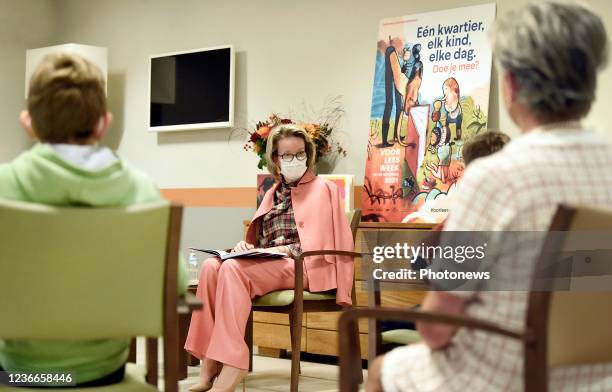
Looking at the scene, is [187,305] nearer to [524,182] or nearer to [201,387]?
[524,182]

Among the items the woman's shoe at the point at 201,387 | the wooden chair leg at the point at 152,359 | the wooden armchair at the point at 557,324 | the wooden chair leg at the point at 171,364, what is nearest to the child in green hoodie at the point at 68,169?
the wooden chair leg at the point at 171,364

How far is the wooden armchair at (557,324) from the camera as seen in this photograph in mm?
1508

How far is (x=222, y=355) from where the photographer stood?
3.74 m

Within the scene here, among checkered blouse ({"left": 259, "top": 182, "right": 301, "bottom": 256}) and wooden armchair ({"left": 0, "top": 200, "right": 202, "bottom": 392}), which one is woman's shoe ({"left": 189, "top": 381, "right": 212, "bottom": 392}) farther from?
wooden armchair ({"left": 0, "top": 200, "right": 202, "bottom": 392})

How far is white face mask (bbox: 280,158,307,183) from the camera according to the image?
14.3 feet

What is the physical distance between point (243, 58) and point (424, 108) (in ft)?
5.90

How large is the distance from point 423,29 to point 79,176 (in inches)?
155

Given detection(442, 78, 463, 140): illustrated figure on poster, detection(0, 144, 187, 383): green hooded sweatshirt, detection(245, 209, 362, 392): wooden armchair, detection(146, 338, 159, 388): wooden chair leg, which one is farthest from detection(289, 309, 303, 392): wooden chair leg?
detection(0, 144, 187, 383): green hooded sweatshirt

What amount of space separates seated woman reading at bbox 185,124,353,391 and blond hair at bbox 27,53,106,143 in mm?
2077

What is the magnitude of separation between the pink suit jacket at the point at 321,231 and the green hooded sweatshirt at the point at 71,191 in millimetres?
2183

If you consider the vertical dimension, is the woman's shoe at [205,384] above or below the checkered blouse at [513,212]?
below

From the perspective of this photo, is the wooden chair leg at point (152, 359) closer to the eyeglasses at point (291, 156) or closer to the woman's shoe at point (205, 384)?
the woman's shoe at point (205, 384)

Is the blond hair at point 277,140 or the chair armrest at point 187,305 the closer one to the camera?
the chair armrest at point 187,305

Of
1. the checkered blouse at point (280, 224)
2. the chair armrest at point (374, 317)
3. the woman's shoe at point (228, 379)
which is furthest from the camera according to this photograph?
the checkered blouse at point (280, 224)
